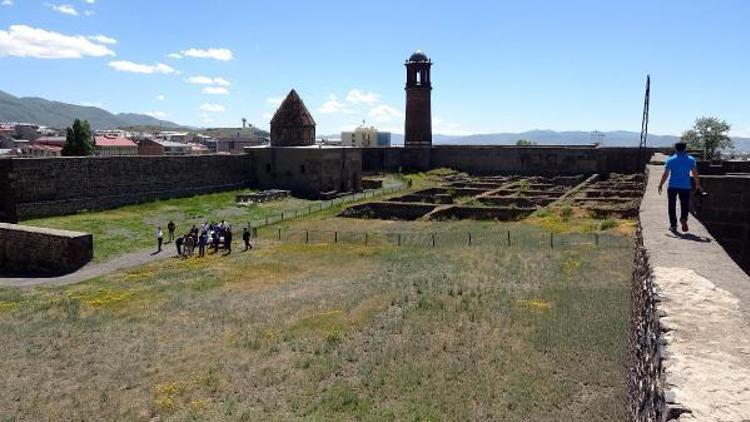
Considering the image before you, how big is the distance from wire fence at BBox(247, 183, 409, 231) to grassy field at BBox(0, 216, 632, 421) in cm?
1095

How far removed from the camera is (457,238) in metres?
23.5

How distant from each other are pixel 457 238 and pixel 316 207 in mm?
13148

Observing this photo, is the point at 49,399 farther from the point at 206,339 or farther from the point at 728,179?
the point at 728,179

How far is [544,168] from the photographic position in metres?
54.2

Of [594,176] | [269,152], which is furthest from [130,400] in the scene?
[594,176]

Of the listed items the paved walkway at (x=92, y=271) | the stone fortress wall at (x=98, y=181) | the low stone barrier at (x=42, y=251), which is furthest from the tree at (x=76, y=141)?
the paved walkway at (x=92, y=271)

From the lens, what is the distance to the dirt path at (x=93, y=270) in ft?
61.9

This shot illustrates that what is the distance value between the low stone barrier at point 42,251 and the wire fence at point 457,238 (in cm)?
749

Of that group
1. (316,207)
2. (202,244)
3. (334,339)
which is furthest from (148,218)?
(334,339)

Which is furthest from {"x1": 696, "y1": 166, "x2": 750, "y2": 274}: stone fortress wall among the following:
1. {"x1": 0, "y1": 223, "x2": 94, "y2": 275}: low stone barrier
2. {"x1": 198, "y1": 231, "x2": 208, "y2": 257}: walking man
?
{"x1": 0, "y1": 223, "x2": 94, "y2": 275}: low stone barrier

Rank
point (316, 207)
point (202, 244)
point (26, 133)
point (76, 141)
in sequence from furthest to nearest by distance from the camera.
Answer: point (26, 133), point (76, 141), point (316, 207), point (202, 244)

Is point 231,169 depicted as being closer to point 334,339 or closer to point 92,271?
point 92,271

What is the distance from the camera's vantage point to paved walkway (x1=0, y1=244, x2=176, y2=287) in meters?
18.9

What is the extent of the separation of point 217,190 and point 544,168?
30.1m
